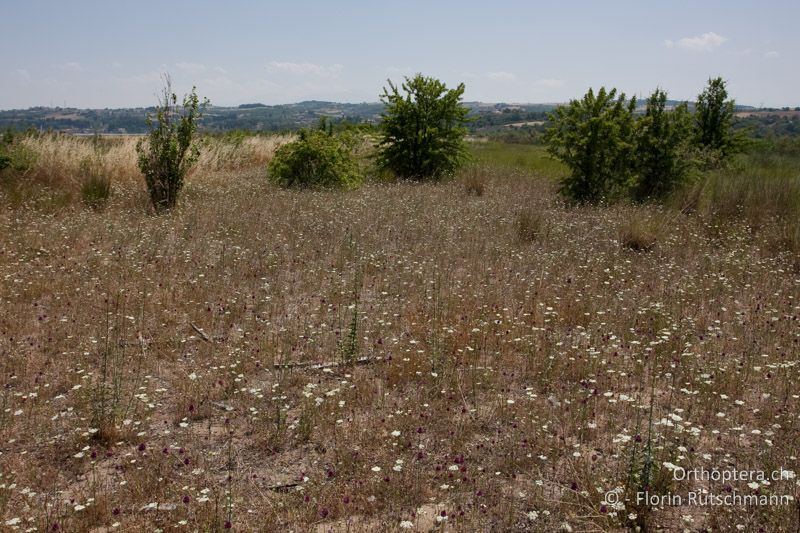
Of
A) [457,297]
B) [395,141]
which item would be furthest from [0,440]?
[395,141]

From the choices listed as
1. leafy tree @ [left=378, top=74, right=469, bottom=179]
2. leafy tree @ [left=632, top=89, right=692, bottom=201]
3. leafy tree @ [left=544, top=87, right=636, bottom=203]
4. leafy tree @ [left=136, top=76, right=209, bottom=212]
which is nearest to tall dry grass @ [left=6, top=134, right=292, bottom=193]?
leafy tree @ [left=136, top=76, right=209, bottom=212]

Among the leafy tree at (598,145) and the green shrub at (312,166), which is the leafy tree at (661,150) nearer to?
the leafy tree at (598,145)

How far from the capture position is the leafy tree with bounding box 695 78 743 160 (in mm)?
17375

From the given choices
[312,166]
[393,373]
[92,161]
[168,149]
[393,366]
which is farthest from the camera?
[312,166]

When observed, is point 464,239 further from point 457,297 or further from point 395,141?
point 395,141

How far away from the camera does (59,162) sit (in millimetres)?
14641

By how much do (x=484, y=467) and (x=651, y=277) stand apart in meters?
5.31

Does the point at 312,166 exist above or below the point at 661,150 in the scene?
below

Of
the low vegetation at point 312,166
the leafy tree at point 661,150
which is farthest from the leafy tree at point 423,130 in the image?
the leafy tree at point 661,150

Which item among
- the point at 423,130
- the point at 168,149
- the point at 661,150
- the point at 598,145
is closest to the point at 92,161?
the point at 168,149

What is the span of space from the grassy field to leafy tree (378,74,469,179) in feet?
25.4

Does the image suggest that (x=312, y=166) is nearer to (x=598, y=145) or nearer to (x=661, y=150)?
(x=598, y=145)

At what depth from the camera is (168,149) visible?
1213cm

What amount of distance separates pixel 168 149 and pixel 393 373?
911 cm
